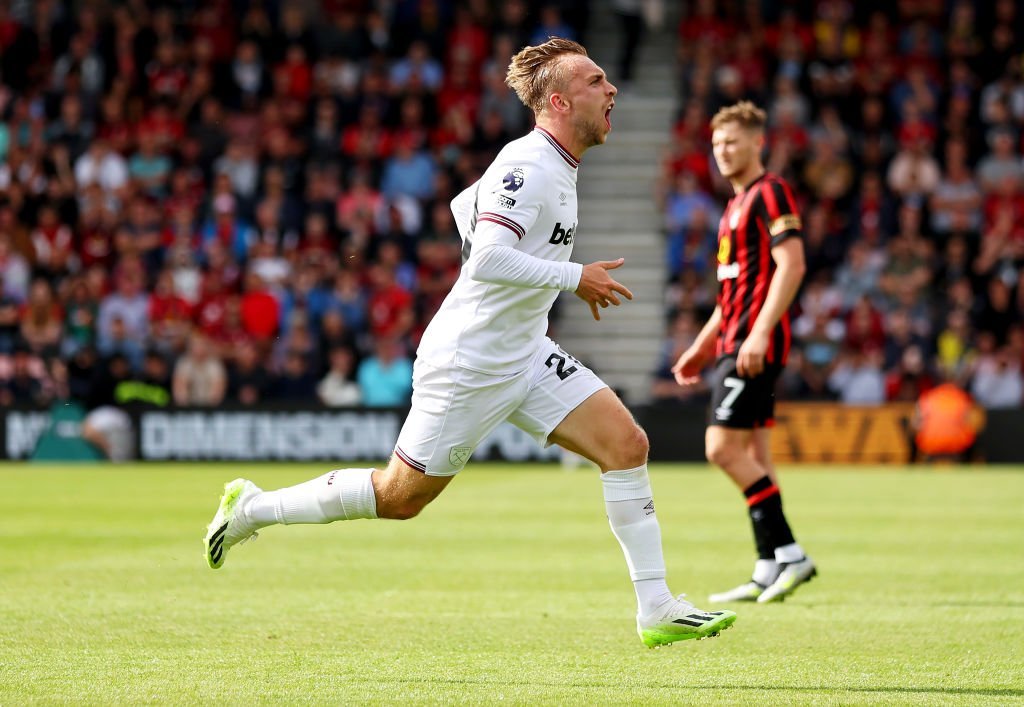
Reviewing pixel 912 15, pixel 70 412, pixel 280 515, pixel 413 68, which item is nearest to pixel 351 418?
pixel 70 412

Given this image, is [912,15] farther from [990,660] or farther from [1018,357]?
[990,660]

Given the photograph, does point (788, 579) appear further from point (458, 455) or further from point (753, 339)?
point (458, 455)

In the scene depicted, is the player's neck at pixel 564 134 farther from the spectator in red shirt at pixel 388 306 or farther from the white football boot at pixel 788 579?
the spectator in red shirt at pixel 388 306

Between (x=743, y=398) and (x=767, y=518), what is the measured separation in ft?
2.06

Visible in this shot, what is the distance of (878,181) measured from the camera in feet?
68.7

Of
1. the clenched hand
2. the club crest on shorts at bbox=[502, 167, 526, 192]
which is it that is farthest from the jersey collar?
the clenched hand

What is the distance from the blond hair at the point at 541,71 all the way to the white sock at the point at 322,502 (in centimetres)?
164

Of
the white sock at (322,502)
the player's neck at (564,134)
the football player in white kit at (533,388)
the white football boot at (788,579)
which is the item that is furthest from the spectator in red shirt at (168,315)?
the player's neck at (564,134)

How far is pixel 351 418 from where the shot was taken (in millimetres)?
19016

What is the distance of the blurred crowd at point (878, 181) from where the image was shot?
63.4 feet

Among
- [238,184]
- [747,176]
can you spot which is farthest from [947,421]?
[747,176]

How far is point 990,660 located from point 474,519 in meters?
6.56

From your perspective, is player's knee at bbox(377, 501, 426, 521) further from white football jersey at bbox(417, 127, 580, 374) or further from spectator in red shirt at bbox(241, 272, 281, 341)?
spectator in red shirt at bbox(241, 272, 281, 341)

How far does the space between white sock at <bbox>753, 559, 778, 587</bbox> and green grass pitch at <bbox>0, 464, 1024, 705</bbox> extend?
186 mm
